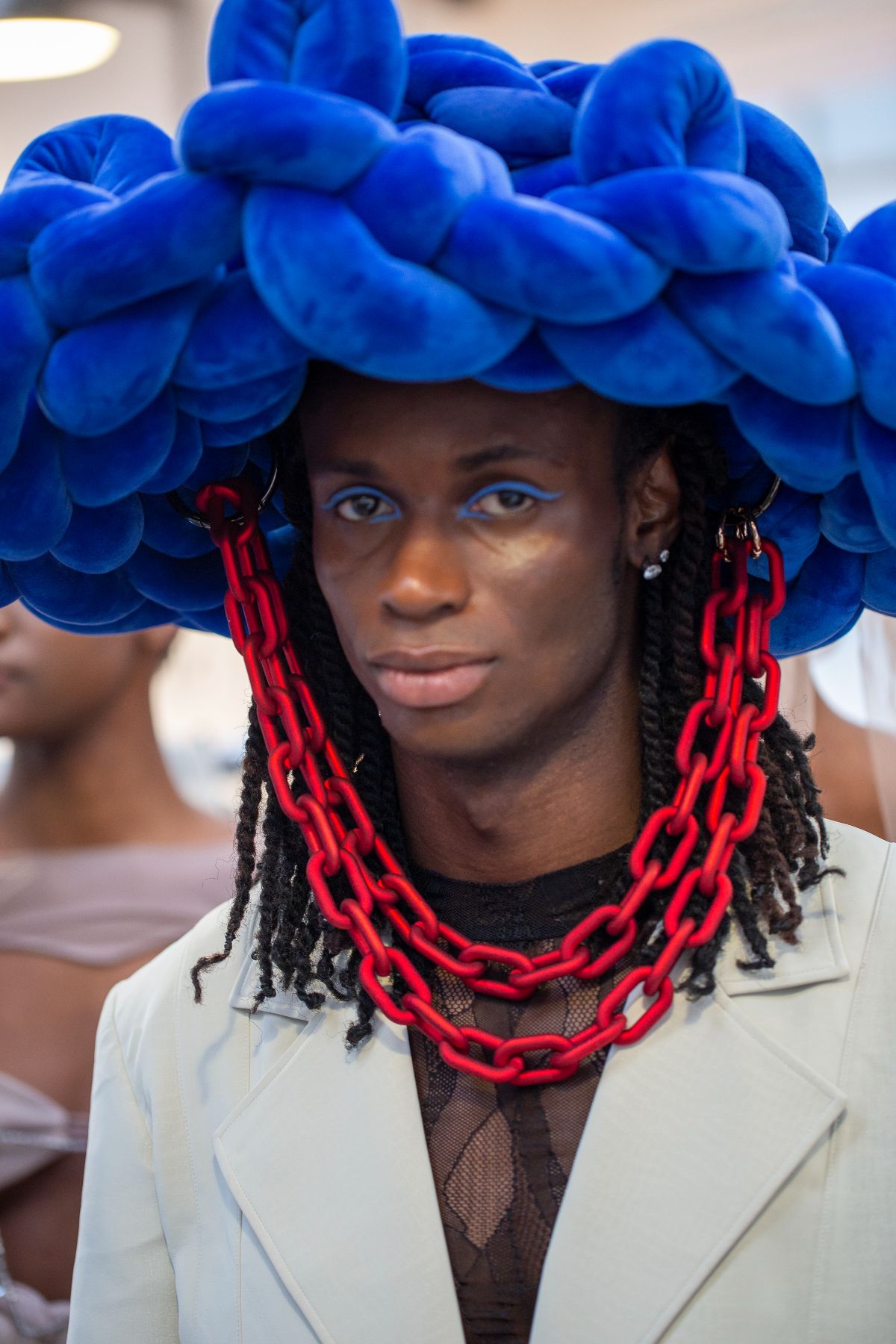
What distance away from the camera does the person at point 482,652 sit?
0.90m

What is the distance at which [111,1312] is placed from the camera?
1272 mm

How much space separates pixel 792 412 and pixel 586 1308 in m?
0.65

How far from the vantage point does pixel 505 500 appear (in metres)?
1.07

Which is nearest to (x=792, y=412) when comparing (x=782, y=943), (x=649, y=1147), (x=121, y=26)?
(x=782, y=943)

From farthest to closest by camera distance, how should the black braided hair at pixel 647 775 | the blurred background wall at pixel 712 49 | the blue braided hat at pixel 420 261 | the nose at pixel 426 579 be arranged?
1. the blurred background wall at pixel 712 49
2. the black braided hair at pixel 647 775
3. the nose at pixel 426 579
4. the blue braided hat at pixel 420 261

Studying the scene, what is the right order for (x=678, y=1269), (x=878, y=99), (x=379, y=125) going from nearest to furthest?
(x=379, y=125) → (x=678, y=1269) → (x=878, y=99)

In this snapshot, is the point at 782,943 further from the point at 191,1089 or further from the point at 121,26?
the point at 121,26

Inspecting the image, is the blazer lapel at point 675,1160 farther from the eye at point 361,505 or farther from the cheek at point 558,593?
the eye at point 361,505

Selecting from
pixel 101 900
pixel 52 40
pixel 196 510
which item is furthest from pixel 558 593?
pixel 52 40

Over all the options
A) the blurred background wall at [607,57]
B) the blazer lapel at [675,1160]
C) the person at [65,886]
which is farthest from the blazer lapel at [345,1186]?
the blurred background wall at [607,57]

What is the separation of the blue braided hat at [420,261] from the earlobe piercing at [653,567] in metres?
0.15

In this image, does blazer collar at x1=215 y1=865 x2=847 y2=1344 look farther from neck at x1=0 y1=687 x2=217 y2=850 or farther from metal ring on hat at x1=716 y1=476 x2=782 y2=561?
neck at x1=0 y1=687 x2=217 y2=850

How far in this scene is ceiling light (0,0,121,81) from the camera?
293cm

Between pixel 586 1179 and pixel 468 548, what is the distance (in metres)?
0.47
